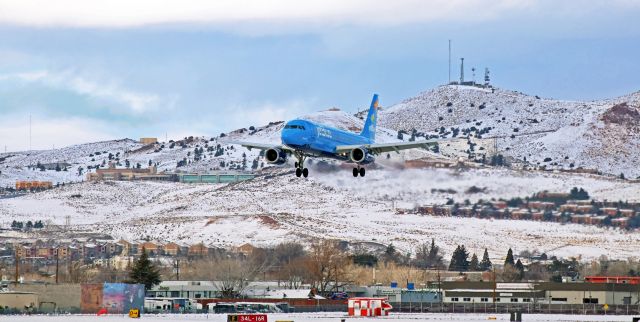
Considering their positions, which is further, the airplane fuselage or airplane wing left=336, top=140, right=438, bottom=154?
airplane wing left=336, top=140, right=438, bottom=154

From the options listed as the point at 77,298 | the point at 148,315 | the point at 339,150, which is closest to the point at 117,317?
the point at 148,315

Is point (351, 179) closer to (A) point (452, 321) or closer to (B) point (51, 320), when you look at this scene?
(A) point (452, 321)

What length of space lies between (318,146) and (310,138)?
1.34 metres

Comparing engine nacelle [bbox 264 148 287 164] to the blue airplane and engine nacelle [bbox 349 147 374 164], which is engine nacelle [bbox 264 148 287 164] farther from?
engine nacelle [bbox 349 147 374 164]

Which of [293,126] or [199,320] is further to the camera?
[199,320]

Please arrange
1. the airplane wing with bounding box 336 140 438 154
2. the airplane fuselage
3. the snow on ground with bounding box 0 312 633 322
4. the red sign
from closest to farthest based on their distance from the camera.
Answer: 1. the airplane fuselage
2. the airplane wing with bounding box 336 140 438 154
3. the red sign
4. the snow on ground with bounding box 0 312 633 322

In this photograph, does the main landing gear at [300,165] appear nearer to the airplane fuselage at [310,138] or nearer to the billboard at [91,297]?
the airplane fuselage at [310,138]

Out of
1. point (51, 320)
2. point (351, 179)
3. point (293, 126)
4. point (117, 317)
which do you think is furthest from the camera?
point (351, 179)

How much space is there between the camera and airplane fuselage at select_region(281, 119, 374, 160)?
149 meters

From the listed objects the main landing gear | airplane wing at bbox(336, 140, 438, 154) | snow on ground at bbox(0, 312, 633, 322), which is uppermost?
airplane wing at bbox(336, 140, 438, 154)

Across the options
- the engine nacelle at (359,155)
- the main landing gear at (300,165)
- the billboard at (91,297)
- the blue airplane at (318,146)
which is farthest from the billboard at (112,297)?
the engine nacelle at (359,155)

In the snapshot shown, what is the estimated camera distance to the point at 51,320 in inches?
6422

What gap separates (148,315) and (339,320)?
22.1 meters

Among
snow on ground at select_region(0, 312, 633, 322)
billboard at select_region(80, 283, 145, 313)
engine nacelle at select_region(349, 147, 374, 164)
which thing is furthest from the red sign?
billboard at select_region(80, 283, 145, 313)
